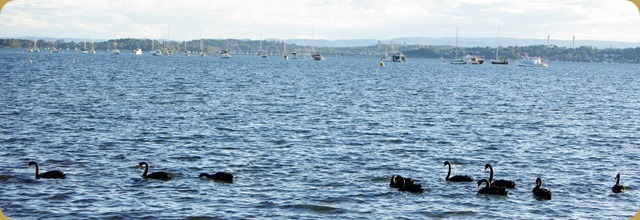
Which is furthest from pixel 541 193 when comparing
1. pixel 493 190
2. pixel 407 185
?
pixel 407 185

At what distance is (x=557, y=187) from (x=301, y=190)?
419 inches

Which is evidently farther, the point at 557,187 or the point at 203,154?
the point at 203,154

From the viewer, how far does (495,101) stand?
269ft

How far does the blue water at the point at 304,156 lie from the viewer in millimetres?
28016

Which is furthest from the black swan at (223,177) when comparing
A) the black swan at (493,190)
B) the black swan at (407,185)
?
the black swan at (493,190)

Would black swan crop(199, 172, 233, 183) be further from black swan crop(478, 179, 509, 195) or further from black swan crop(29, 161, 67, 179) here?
black swan crop(478, 179, 509, 195)

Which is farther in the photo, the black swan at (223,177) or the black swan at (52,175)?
the black swan at (223,177)

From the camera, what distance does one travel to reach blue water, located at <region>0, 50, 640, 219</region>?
28016 mm

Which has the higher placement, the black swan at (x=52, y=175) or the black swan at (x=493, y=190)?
the black swan at (x=493, y=190)

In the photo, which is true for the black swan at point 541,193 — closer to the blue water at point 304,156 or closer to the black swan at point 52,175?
the blue water at point 304,156

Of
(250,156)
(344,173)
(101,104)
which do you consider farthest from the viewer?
(101,104)

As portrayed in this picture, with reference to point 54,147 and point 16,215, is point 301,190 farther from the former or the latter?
point 54,147

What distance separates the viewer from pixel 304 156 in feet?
128

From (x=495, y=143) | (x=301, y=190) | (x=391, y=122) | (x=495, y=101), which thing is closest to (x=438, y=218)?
(x=301, y=190)
